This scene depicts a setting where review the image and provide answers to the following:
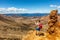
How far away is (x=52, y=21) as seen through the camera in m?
20.0

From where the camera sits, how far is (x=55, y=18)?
2011cm

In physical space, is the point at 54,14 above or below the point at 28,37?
above

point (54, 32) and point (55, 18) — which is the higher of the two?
point (55, 18)

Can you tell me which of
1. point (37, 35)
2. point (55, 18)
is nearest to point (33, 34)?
point (37, 35)

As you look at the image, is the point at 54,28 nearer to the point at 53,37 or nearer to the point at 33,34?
the point at 53,37

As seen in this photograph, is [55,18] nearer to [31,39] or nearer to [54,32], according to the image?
[54,32]

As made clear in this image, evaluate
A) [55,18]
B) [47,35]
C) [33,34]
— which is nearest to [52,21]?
[55,18]

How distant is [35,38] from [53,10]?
425cm

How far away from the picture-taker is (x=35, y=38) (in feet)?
66.4

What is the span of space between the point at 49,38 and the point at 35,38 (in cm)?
198

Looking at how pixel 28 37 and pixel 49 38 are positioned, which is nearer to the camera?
pixel 49 38

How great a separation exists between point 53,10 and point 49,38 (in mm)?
3637

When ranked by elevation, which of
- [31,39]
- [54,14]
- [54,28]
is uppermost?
[54,14]

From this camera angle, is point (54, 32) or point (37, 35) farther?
point (37, 35)
